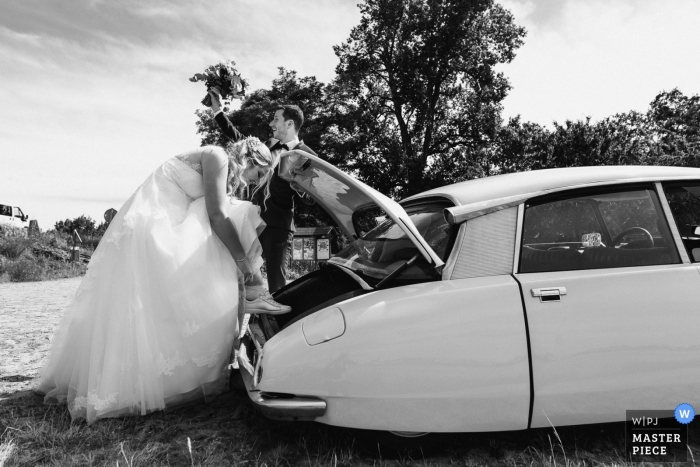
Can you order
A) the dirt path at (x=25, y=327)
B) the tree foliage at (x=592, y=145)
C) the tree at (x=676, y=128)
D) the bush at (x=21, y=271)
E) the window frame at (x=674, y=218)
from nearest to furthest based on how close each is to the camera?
the window frame at (x=674, y=218) → the dirt path at (x=25, y=327) → the bush at (x=21, y=271) → the tree at (x=676, y=128) → the tree foliage at (x=592, y=145)

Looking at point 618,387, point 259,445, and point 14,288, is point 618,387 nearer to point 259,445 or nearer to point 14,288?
point 259,445

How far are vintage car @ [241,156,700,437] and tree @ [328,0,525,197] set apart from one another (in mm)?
23008

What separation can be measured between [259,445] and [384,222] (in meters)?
1.50

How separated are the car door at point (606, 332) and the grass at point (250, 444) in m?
0.28

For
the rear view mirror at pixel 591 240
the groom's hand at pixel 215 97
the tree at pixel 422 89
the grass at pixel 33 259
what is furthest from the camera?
the tree at pixel 422 89

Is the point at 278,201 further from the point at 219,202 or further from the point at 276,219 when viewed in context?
the point at 219,202

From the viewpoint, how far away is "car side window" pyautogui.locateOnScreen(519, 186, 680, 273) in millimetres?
2387

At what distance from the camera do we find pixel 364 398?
216 cm

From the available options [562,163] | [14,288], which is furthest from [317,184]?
[562,163]


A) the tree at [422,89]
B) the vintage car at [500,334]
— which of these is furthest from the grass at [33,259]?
the tree at [422,89]

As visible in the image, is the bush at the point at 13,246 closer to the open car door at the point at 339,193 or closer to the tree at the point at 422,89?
the open car door at the point at 339,193

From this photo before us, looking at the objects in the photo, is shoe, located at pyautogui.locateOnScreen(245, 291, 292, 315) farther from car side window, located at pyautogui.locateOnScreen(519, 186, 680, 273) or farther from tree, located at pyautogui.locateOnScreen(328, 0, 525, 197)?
tree, located at pyautogui.locateOnScreen(328, 0, 525, 197)

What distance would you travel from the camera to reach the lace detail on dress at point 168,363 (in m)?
2.75

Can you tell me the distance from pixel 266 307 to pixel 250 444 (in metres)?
0.81
